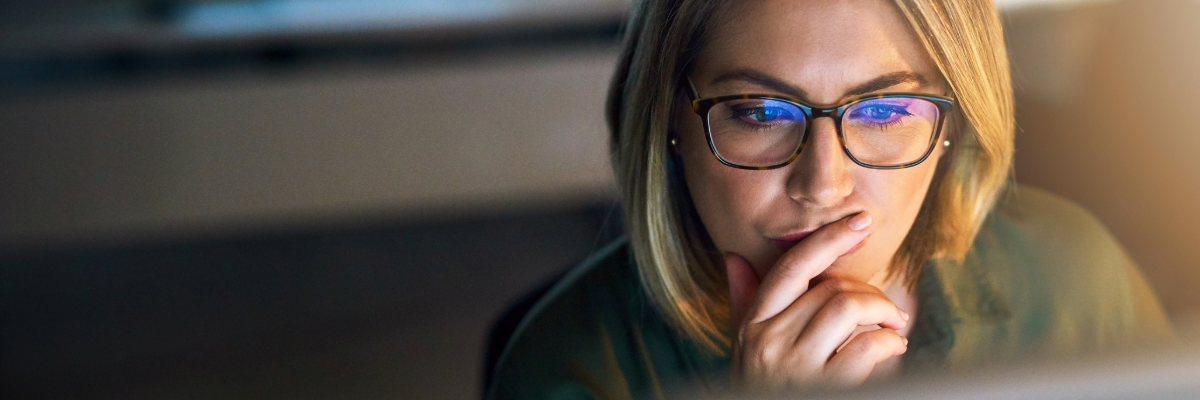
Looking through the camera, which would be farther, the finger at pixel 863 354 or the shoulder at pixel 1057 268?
the shoulder at pixel 1057 268

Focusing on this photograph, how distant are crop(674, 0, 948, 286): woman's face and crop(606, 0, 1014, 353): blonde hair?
0.06 ft

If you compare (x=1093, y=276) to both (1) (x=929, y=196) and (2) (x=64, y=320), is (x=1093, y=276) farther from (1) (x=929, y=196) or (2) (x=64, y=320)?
(2) (x=64, y=320)

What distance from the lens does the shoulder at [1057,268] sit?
0.59m

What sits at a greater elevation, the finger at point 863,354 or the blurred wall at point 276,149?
the blurred wall at point 276,149

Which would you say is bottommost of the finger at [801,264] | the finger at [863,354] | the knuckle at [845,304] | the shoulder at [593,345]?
the shoulder at [593,345]

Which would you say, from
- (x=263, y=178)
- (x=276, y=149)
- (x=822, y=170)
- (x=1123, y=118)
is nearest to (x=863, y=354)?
(x=822, y=170)

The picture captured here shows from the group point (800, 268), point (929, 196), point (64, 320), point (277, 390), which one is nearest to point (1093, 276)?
point (929, 196)

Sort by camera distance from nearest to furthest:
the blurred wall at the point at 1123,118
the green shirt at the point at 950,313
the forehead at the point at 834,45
Answer: the forehead at the point at 834,45 < the green shirt at the point at 950,313 < the blurred wall at the point at 1123,118

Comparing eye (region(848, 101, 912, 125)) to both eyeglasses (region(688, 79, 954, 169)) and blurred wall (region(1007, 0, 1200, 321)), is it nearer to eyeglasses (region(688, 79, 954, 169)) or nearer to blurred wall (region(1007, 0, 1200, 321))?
eyeglasses (region(688, 79, 954, 169))

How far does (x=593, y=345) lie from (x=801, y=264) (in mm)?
219

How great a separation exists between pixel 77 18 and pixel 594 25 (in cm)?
182

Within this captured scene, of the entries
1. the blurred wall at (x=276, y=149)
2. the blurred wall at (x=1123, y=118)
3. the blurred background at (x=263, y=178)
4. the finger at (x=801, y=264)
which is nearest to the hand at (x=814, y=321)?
the finger at (x=801, y=264)

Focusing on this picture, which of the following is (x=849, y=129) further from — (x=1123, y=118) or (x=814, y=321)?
(x=1123, y=118)

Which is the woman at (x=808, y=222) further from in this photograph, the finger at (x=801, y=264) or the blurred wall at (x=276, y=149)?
the blurred wall at (x=276, y=149)
